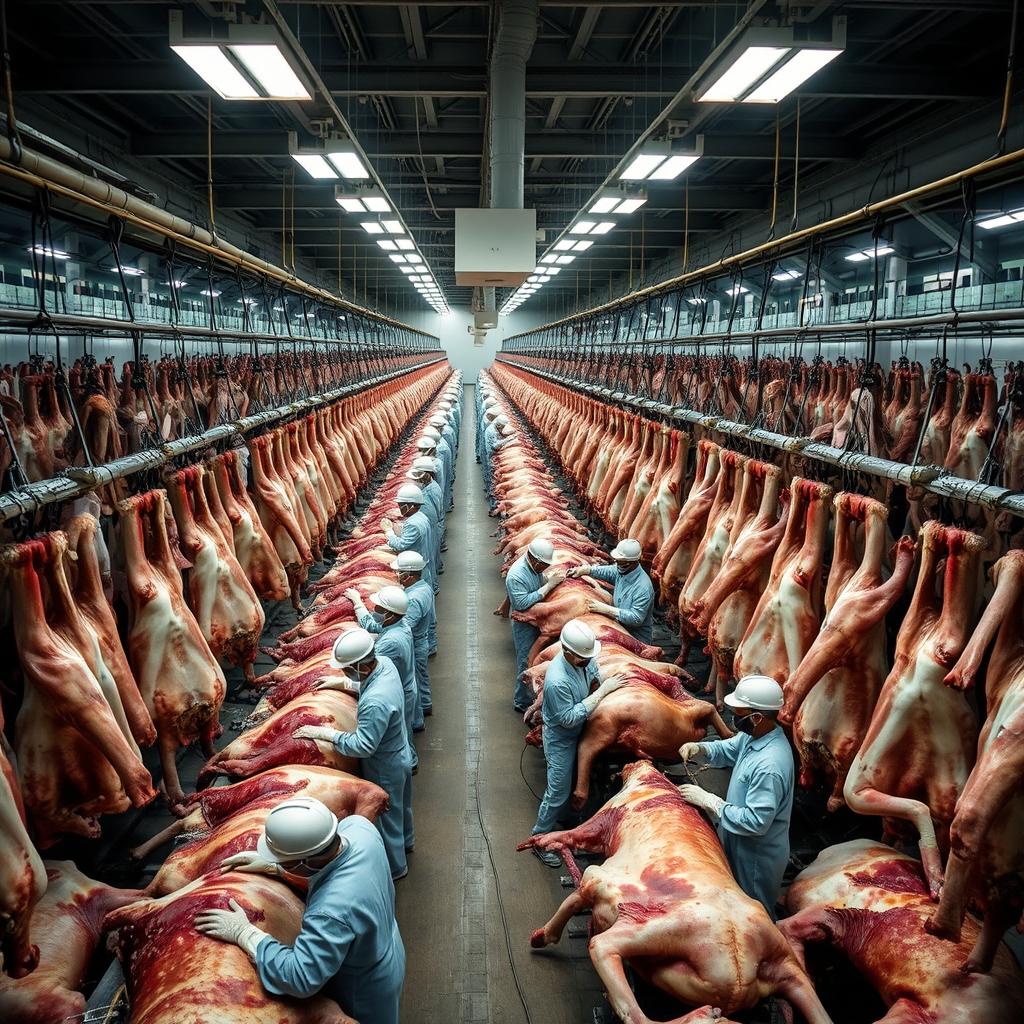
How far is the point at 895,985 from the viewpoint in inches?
152

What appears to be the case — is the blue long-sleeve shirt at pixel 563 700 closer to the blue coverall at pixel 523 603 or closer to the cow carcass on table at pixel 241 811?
the cow carcass on table at pixel 241 811

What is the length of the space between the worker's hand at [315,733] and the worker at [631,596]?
136 inches

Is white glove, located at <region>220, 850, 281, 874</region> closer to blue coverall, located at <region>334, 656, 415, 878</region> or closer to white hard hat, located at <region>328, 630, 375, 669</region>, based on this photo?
blue coverall, located at <region>334, 656, 415, 878</region>

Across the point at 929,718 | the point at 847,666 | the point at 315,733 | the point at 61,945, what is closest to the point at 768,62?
the point at 847,666

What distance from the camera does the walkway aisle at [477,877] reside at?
4.62 m

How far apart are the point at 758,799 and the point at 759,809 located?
5 centimetres

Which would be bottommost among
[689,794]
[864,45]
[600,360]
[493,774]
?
[493,774]

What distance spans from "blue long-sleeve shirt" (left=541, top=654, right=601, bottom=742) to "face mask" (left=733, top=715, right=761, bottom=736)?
128 cm

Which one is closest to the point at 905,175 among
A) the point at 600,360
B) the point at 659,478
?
the point at 600,360

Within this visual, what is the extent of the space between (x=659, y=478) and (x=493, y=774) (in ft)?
13.7

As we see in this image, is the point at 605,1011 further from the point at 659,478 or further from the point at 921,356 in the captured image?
the point at 921,356

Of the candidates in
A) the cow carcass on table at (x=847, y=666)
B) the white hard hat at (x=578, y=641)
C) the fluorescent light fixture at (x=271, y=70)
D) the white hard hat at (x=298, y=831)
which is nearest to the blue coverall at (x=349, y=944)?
the white hard hat at (x=298, y=831)

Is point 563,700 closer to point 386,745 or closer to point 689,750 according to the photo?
point 689,750

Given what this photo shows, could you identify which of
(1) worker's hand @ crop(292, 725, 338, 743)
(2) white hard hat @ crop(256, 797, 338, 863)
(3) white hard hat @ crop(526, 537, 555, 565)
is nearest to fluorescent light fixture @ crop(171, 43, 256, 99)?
(1) worker's hand @ crop(292, 725, 338, 743)
